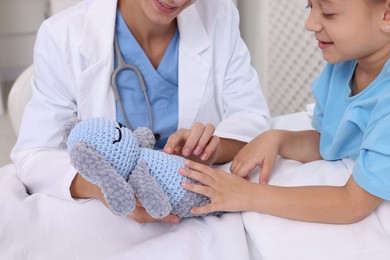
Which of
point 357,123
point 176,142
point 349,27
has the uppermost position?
point 349,27

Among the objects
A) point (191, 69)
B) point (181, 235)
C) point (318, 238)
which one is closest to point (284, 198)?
point (318, 238)

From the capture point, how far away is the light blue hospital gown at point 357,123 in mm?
726

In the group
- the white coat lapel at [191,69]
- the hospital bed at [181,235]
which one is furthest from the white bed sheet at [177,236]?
the white coat lapel at [191,69]

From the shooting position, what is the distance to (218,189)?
0.82 meters

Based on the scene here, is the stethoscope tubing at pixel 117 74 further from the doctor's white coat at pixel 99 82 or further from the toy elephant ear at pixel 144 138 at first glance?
the toy elephant ear at pixel 144 138

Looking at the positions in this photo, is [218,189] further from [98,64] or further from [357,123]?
[98,64]

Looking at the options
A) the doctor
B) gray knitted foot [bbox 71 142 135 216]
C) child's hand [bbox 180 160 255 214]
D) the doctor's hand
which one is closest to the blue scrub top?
the doctor

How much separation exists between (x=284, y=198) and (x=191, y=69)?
49 cm

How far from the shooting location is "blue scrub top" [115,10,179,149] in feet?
3.76

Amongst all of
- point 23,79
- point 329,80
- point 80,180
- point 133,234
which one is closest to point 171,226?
point 133,234

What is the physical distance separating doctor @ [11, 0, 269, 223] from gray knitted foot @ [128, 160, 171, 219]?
0.24m

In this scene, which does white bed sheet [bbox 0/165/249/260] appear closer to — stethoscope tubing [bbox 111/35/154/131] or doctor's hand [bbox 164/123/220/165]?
doctor's hand [bbox 164/123/220/165]

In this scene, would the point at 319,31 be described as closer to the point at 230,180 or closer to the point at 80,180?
the point at 230,180

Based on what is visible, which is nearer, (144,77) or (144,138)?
(144,138)
